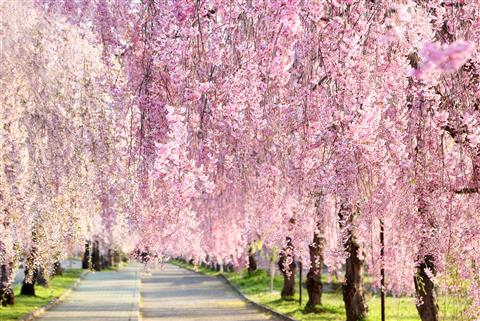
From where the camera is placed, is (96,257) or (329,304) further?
(96,257)

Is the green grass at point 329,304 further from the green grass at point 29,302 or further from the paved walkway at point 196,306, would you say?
the green grass at point 29,302

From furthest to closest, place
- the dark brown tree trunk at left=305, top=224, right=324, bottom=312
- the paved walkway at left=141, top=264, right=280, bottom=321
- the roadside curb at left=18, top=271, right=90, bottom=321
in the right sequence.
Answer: the paved walkway at left=141, top=264, right=280, bottom=321, the dark brown tree trunk at left=305, top=224, right=324, bottom=312, the roadside curb at left=18, top=271, right=90, bottom=321

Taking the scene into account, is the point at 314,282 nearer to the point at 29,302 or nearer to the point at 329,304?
the point at 329,304

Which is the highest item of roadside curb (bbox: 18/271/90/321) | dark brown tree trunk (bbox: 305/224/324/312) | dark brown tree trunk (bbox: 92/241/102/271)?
dark brown tree trunk (bbox: 92/241/102/271)

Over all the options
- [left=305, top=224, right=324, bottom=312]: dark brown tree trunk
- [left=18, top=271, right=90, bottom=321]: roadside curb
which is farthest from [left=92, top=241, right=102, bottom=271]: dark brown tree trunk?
[left=305, top=224, right=324, bottom=312]: dark brown tree trunk

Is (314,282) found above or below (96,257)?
below

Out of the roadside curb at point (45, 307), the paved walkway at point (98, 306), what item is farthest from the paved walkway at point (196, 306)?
the roadside curb at point (45, 307)

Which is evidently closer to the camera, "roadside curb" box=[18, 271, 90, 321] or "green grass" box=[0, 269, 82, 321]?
Answer: "green grass" box=[0, 269, 82, 321]

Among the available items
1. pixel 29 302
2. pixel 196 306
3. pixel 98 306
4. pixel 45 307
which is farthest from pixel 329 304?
pixel 29 302

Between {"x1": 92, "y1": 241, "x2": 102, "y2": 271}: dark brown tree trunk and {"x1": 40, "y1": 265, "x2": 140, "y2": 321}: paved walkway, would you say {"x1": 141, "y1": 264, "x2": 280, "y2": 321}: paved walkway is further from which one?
{"x1": 92, "y1": 241, "x2": 102, "y2": 271}: dark brown tree trunk

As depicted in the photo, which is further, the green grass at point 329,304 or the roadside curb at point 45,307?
the roadside curb at point 45,307

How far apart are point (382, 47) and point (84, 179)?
882 cm

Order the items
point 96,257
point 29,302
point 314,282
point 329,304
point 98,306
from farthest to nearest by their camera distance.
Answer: point 96,257 < point 98,306 < point 29,302 < point 329,304 < point 314,282

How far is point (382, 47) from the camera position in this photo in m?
9.17
